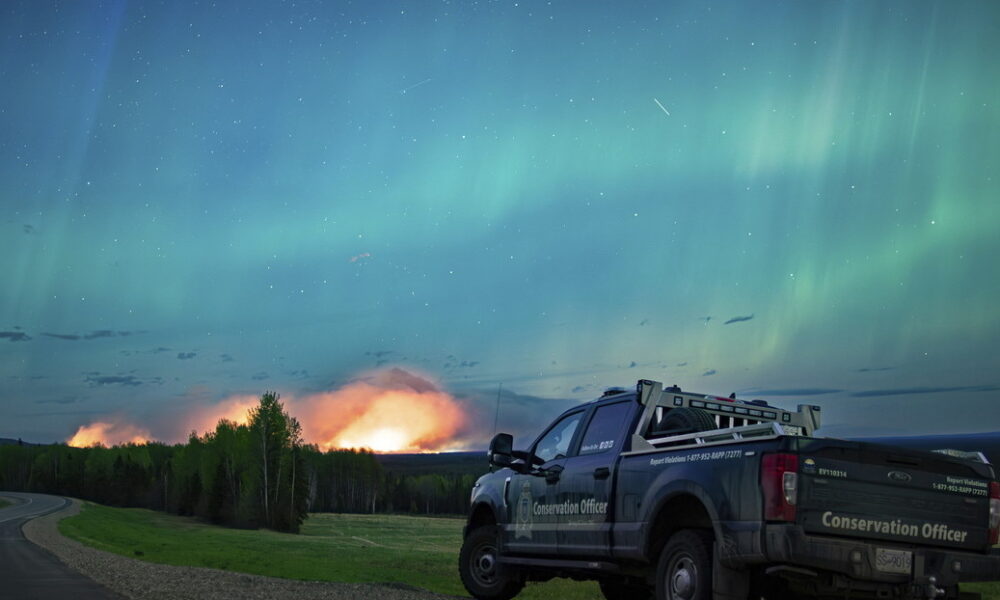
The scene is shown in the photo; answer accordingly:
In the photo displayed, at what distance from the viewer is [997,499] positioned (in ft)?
30.2

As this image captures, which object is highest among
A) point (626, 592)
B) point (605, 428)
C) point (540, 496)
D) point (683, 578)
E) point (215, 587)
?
point (605, 428)

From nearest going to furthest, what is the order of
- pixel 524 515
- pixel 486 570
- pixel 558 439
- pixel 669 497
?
pixel 669 497 → pixel 558 439 → pixel 524 515 → pixel 486 570

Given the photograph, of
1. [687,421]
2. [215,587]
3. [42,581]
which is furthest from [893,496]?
[42,581]

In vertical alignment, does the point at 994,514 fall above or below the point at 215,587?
above

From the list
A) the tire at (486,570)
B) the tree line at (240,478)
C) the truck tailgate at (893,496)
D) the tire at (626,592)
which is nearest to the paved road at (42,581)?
Answer: the tire at (486,570)

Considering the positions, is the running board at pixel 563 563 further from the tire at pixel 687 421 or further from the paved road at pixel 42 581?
the paved road at pixel 42 581

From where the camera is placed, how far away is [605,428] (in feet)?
37.9

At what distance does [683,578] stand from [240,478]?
12357 cm

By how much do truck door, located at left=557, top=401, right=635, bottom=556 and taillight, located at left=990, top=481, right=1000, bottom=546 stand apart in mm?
3612

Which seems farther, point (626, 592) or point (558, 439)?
point (626, 592)

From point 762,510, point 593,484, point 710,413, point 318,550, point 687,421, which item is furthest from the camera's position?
point 318,550

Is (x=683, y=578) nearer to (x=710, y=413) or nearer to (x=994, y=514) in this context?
(x=710, y=413)

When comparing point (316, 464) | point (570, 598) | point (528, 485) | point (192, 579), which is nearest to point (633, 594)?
point (528, 485)

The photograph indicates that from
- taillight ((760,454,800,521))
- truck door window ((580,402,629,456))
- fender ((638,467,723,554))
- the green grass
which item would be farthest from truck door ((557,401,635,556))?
the green grass
